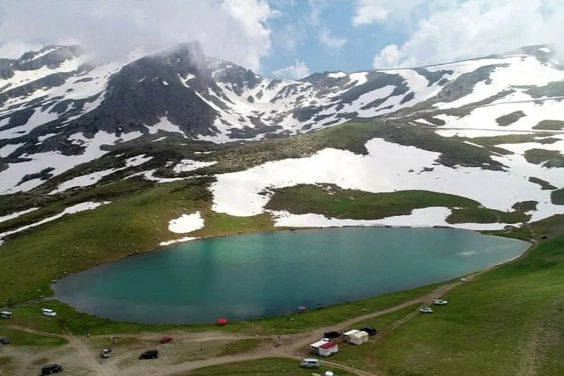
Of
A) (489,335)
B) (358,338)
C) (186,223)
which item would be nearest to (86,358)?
(358,338)

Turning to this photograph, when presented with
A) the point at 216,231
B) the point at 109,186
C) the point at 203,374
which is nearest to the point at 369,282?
the point at 203,374

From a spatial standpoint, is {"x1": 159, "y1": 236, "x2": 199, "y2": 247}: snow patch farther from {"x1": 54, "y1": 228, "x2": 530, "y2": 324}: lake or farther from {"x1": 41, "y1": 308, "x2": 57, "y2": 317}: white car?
{"x1": 41, "y1": 308, "x2": 57, "y2": 317}: white car

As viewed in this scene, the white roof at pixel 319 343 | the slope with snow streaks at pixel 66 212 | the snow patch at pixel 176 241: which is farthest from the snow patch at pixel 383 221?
the white roof at pixel 319 343

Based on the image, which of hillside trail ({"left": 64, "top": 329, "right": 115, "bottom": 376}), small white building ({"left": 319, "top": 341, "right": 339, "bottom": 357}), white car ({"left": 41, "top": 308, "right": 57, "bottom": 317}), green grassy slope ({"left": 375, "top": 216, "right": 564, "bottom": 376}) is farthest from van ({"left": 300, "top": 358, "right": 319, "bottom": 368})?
white car ({"left": 41, "top": 308, "right": 57, "bottom": 317})

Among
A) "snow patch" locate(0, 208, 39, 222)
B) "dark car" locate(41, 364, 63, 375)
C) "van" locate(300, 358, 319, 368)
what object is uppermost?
"snow patch" locate(0, 208, 39, 222)

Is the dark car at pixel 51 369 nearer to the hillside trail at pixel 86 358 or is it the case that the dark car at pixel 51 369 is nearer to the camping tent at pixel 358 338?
the hillside trail at pixel 86 358
